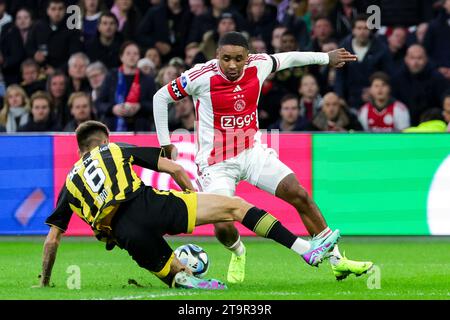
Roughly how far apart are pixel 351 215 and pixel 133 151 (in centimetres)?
537

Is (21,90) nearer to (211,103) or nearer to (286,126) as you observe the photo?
(286,126)

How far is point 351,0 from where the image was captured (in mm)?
17906

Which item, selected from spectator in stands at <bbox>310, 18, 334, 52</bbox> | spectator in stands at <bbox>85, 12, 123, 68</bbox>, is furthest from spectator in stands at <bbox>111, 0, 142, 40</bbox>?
spectator in stands at <bbox>310, 18, 334, 52</bbox>

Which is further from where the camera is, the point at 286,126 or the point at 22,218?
the point at 286,126

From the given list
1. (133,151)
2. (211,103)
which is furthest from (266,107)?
(133,151)

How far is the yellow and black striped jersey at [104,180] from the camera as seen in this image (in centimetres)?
942

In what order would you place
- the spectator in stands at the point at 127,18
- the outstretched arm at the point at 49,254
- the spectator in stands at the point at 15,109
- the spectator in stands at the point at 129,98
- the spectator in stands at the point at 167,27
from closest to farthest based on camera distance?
the outstretched arm at the point at 49,254
the spectator in stands at the point at 129,98
the spectator in stands at the point at 15,109
the spectator in stands at the point at 167,27
the spectator in stands at the point at 127,18

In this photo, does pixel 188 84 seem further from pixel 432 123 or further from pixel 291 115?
pixel 432 123

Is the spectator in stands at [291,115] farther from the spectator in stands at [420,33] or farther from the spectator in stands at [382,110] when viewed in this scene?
the spectator in stands at [420,33]

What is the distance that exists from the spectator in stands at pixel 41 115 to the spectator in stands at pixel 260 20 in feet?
10.6

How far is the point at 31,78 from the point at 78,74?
3.24 ft

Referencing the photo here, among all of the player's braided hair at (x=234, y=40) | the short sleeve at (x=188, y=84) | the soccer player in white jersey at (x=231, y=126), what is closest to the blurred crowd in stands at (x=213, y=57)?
the soccer player in white jersey at (x=231, y=126)

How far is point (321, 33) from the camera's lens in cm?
1717
